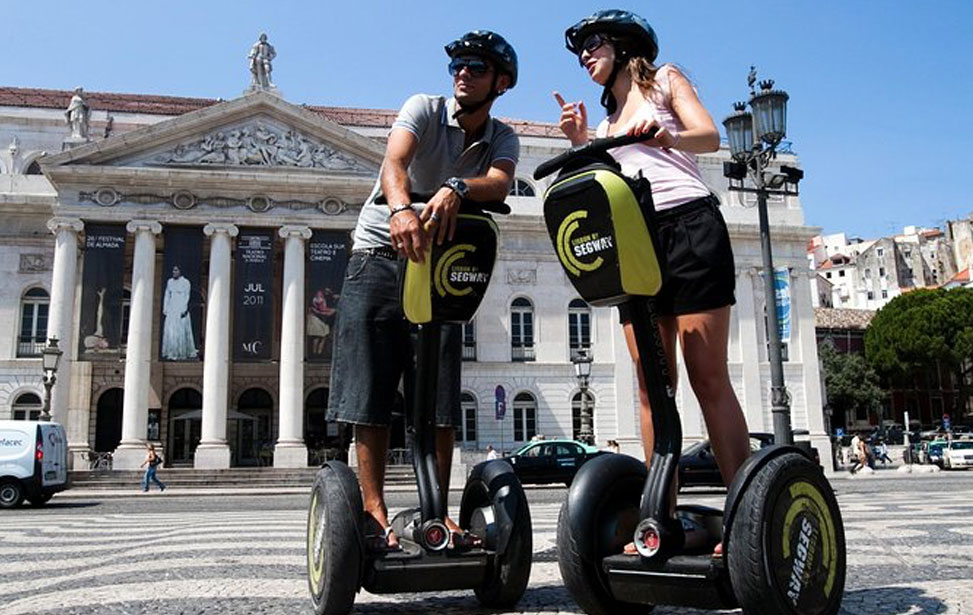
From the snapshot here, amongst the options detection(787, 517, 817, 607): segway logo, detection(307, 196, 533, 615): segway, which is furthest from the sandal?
detection(787, 517, 817, 607): segway logo

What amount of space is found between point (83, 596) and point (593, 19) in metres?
3.10

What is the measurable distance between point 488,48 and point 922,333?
199 ft

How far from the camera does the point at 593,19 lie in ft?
9.80

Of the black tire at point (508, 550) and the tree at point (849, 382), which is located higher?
the tree at point (849, 382)

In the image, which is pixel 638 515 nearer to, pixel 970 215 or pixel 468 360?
pixel 468 360

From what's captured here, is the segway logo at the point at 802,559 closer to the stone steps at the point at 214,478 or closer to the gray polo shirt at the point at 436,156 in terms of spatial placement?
the gray polo shirt at the point at 436,156

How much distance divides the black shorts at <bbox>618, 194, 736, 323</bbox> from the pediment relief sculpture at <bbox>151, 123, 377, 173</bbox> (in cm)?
2901

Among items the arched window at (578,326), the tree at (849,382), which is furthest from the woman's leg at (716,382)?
the tree at (849,382)

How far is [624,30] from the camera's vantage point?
2986 millimetres

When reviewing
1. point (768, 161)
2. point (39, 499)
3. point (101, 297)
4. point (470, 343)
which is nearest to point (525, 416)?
point (470, 343)

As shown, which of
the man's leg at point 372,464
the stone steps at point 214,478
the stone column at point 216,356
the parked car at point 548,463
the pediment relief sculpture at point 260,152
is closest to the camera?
the man's leg at point 372,464

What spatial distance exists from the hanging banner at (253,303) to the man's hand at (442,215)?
25899mm

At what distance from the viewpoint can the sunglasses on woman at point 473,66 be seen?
3.27 meters

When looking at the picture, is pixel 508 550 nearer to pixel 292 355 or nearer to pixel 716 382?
pixel 716 382
